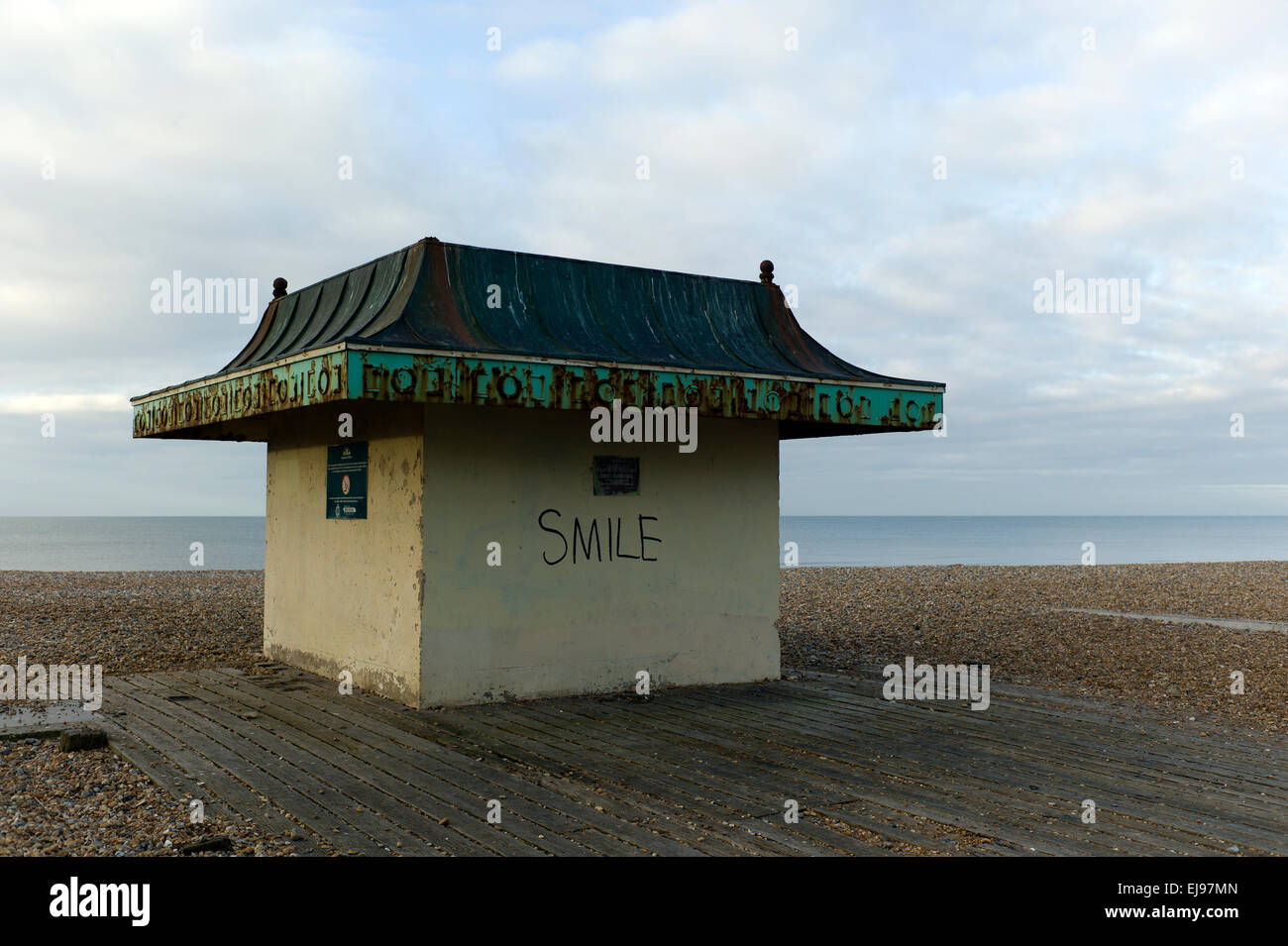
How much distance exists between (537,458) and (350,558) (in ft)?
6.89

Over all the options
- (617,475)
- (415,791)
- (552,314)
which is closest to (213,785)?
(415,791)

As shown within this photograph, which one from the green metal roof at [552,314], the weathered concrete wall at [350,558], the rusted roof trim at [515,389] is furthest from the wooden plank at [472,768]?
the green metal roof at [552,314]

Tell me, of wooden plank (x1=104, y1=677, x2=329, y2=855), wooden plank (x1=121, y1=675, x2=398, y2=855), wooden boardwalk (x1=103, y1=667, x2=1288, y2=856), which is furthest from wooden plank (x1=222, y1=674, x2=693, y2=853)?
wooden plank (x1=104, y1=677, x2=329, y2=855)

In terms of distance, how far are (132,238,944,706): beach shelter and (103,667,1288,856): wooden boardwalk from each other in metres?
0.62

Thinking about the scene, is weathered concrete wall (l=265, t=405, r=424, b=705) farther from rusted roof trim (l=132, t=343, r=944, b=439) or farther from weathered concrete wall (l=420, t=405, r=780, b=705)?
rusted roof trim (l=132, t=343, r=944, b=439)

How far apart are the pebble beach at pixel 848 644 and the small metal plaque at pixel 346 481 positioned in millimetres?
2290

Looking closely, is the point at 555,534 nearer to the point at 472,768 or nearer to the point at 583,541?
the point at 583,541

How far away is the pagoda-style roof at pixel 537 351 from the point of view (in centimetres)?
736

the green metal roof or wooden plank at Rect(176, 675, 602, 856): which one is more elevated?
the green metal roof

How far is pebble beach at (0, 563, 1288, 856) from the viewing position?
17.8 feet

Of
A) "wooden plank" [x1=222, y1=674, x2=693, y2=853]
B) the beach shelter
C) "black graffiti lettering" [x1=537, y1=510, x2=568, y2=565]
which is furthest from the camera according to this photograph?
"black graffiti lettering" [x1=537, y1=510, x2=568, y2=565]
